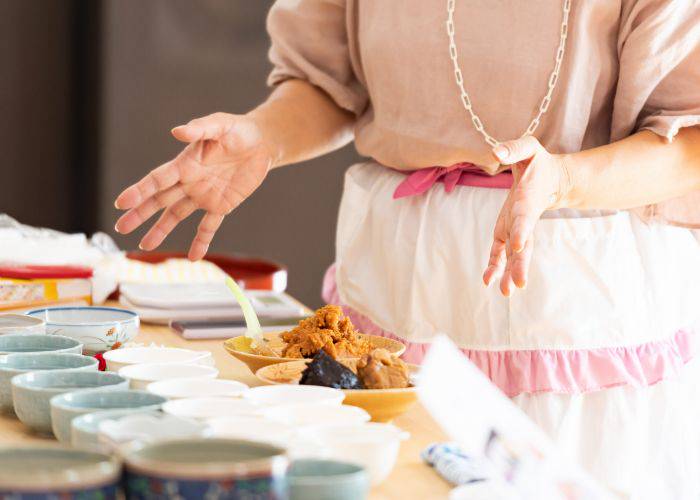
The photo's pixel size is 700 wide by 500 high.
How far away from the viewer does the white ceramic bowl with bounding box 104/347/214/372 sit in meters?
1.22

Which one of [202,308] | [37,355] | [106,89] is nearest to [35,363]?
[37,355]

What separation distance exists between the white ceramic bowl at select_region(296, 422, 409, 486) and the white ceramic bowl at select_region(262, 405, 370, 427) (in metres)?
0.04

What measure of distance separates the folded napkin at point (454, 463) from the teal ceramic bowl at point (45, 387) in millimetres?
310

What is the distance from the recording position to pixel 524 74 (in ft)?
5.14

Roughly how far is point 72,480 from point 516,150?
76 centimetres

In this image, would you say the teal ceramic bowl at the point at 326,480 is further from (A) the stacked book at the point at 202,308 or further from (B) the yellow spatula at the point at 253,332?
(A) the stacked book at the point at 202,308

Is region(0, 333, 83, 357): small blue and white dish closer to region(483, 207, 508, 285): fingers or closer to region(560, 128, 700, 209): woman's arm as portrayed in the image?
region(483, 207, 508, 285): fingers

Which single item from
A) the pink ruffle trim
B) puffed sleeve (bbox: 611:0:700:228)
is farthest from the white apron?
puffed sleeve (bbox: 611:0:700:228)

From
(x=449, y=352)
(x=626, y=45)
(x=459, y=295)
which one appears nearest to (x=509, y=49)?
(x=626, y=45)

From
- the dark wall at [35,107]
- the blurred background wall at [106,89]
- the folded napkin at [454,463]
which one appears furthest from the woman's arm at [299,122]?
the dark wall at [35,107]

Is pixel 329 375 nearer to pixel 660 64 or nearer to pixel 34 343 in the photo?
pixel 34 343

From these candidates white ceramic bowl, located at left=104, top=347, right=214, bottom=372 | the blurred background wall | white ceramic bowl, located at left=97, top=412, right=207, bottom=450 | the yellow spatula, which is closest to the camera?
white ceramic bowl, located at left=97, top=412, right=207, bottom=450

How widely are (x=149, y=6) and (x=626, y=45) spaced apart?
2386 mm

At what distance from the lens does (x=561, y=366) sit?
1.55m
